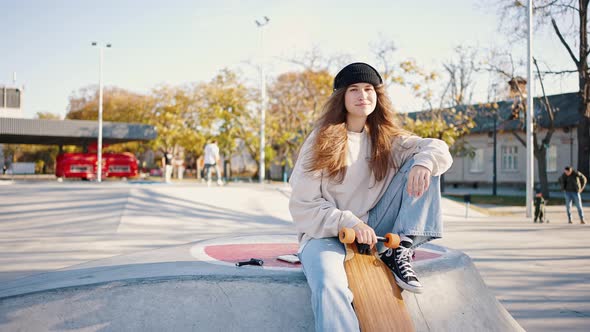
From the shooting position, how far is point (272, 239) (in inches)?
249

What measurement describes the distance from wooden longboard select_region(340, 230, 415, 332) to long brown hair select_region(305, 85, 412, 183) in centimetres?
60

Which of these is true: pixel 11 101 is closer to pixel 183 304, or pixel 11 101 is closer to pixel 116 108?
pixel 116 108

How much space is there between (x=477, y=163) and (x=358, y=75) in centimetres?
4708

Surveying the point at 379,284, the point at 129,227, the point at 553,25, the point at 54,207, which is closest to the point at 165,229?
the point at 129,227

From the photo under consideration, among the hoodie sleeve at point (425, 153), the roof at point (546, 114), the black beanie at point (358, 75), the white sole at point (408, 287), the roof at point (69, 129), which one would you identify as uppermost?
the roof at point (546, 114)

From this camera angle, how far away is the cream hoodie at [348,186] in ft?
10.7

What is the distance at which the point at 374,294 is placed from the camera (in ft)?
9.91

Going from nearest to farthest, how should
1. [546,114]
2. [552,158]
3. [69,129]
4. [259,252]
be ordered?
[259,252] → [69,129] → [546,114] → [552,158]

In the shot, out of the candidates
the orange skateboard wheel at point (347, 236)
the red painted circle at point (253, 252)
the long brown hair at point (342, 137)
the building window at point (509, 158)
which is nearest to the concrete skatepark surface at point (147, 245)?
the red painted circle at point (253, 252)

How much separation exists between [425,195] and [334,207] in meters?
0.66

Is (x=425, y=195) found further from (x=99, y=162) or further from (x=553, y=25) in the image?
(x=99, y=162)

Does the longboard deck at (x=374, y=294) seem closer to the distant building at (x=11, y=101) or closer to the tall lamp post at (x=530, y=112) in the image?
the tall lamp post at (x=530, y=112)

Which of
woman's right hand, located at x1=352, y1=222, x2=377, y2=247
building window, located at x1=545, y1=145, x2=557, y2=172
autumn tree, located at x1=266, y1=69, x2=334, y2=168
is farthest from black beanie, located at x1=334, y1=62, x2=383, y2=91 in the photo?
building window, located at x1=545, y1=145, x2=557, y2=172

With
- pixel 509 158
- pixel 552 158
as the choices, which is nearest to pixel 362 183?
pixel 552 158
